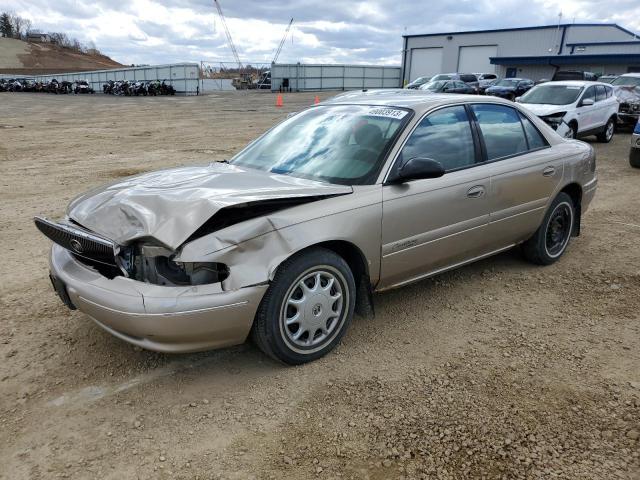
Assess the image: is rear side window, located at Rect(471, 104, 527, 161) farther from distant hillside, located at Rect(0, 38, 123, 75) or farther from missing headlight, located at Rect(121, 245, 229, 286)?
distant hillside, located at Rect(0, 38, 123, 75)

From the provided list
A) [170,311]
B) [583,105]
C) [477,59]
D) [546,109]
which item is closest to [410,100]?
[170,311]

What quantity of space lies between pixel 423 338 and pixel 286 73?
47.9 meters

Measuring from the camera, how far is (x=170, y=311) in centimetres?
271

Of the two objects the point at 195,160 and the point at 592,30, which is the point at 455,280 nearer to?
the point at 195,160

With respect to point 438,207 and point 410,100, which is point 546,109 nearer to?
point 410,100

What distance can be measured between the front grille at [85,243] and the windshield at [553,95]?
12752 millimetres

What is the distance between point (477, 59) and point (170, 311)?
55.9m

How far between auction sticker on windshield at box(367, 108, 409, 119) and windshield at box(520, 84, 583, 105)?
424 inches

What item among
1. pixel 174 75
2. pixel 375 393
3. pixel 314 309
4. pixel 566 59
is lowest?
pixel 375 393

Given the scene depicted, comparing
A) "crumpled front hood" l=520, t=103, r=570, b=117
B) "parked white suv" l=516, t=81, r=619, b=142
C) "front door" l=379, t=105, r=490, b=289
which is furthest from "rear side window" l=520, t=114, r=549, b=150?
"crumpled front hood" l=520, t=103, r=570, b=117

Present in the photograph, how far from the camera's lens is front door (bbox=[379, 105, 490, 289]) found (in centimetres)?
354

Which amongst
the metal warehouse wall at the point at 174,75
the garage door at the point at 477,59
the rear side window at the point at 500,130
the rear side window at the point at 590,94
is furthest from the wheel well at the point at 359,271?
the garage door at the point at 477,59

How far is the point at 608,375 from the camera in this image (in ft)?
10.5

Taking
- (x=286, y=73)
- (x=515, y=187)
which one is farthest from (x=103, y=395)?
(x=286, y=73)
